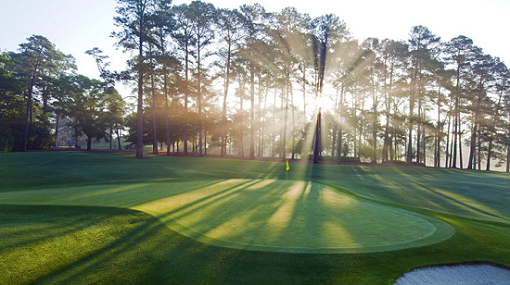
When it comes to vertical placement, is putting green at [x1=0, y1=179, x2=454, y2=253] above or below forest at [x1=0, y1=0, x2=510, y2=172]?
below

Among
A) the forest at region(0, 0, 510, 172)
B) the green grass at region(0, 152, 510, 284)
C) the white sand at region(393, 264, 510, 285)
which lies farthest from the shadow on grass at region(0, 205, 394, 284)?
the forest at region(0, 0, 510, 172)

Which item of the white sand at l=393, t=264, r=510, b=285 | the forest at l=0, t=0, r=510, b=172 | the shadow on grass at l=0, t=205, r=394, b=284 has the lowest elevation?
the white sand at l=393, t=264, r=510, b=285

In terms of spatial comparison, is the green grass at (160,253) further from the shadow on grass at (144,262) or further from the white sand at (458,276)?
the white sand at (458,276)

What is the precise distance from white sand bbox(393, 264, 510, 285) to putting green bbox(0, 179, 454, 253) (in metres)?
0.67

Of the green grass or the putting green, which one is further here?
the putting green

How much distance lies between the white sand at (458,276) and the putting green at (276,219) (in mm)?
670

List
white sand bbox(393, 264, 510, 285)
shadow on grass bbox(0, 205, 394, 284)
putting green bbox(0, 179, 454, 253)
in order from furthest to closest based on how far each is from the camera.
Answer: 1. putting green bbox(0, 179, 454, 253)
2. white sand bbox(393, 264, 510, 285)
3. shadow on grass bbox(0, 205, 394, 284)

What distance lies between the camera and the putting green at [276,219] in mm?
4820

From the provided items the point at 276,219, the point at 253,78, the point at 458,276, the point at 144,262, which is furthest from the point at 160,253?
the point at 253,78

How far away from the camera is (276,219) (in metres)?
6.47

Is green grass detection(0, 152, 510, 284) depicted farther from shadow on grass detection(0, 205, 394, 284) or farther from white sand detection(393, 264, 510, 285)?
white sand detection(393, 264, 510, 285)

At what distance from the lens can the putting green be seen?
15.8 ft

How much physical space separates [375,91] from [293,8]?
2058 centimetres

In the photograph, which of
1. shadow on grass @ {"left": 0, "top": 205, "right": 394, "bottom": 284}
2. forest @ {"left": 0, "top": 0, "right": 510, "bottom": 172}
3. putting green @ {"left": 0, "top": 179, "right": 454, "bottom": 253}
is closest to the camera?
shadow on grass @ {"left": 0, "top": 205, "right": 394, "bottom": 284}
